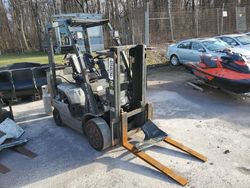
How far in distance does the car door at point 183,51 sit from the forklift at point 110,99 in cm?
683

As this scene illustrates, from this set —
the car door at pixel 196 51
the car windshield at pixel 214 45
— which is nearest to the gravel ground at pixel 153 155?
the car windshield at pixel 214 45

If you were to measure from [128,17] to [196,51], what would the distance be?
26.4 ft

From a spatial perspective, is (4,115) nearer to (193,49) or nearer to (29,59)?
(193,49)

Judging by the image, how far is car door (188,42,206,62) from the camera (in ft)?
34.4

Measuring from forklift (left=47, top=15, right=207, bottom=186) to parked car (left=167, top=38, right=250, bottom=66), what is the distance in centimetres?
584

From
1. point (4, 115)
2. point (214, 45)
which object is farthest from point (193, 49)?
point (4, 115)

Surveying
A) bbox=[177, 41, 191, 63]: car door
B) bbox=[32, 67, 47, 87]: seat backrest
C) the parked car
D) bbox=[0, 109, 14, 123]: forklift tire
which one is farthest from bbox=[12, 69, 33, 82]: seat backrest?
bbox=[177, 41, 191, 63]: car door

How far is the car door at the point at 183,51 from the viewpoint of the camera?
1125cm

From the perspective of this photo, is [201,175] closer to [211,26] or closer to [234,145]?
[234,145]

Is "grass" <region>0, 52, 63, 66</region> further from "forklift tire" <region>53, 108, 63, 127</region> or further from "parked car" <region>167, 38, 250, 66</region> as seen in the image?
"forklift tire" <region>53, 108, 63, 127</region>

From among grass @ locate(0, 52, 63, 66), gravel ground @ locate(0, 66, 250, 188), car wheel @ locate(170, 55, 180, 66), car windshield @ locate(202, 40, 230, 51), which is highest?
car windshield @ locate(202, 40, 230, 51)

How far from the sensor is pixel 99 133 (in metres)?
4.25

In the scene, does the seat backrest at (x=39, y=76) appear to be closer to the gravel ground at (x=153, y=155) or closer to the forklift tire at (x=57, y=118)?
the gravel ground at (x=153, y=155)

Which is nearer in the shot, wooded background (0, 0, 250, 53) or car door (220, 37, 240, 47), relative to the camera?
car door (220, 37, 240, 47)
